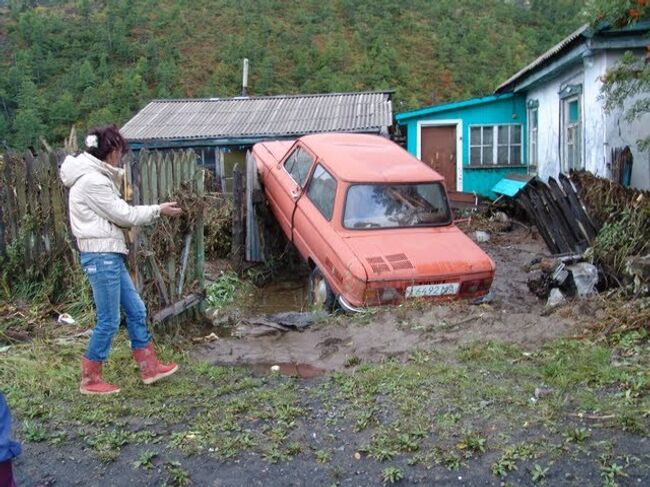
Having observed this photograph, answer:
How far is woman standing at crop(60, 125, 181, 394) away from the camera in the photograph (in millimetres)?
4250

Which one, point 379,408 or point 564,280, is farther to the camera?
point 564,280

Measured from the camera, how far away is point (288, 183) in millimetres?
9055

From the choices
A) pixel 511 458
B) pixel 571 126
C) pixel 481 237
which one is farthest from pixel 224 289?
pixel 571 126

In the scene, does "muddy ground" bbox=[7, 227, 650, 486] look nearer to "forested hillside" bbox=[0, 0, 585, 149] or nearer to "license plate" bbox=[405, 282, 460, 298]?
"license plate" bbox=[405, 282, 460, 298]

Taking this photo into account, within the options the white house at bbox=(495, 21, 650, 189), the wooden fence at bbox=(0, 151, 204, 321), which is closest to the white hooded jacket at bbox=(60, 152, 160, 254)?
the wooden fence at bbox=(0, 151, 204, 321)

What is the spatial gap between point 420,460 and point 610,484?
0.90 meters

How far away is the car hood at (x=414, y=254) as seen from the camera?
263 inches

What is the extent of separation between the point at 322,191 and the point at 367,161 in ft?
2.30

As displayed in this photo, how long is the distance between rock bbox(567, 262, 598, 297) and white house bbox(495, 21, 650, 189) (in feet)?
10.0

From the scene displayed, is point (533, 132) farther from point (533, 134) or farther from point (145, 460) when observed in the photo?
point (145, 460)

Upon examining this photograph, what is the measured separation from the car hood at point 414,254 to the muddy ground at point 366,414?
41.7 inches

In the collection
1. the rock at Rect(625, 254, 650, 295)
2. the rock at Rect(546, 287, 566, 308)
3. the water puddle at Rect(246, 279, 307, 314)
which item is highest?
the rock at Rect(625, 254, 650, 295)

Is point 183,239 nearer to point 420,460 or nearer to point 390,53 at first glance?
point 420,460

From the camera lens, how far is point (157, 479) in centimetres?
336
